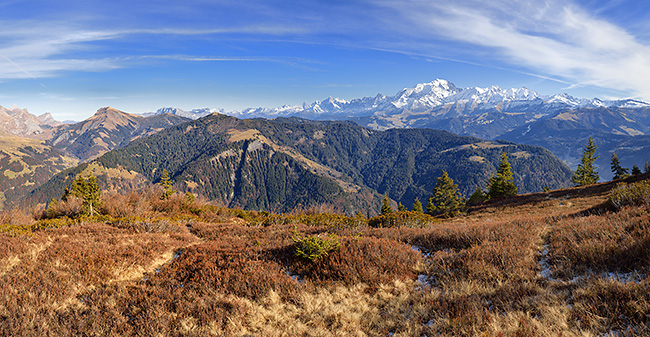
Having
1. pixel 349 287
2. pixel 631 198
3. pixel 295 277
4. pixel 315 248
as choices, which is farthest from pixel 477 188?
pixel 295 277

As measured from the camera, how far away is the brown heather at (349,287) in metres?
5.07

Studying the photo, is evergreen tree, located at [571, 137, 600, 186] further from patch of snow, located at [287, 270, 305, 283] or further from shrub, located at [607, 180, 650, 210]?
patch of snow, located at [287, 270, 305, 283]

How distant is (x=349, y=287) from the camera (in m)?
7.45

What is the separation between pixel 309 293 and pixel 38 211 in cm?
2937

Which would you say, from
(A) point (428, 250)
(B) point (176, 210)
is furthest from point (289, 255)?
(B) point (176, 210)

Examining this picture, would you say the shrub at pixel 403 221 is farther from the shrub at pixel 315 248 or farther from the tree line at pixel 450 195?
the tree line at pixel 450 195

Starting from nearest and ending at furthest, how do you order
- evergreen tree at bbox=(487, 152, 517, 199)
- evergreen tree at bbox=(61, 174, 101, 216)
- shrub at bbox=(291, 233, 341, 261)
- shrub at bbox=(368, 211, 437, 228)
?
shrub at bbox=(291, 233, 341, 261) → shrub at bbox=(368, 211, 437, 228) → evergreen tree at bbox=(61, 174, 101, 216) → evergreen tree at bbox=(487, 152, 517, 199)

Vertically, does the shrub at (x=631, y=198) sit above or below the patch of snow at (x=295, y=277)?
above

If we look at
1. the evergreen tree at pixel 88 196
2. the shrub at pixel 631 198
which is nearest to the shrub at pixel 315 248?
the shrub at pixel 631 198

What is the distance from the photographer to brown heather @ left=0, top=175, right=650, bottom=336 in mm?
5074

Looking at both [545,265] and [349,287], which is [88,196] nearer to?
[349,287]

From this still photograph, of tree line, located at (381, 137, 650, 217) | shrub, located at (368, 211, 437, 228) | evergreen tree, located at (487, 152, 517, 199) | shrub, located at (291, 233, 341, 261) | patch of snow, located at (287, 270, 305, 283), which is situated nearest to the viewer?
patch of snow, located at (287, 270, 305, 283)

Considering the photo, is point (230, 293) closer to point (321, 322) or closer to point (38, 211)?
point (321, 322)

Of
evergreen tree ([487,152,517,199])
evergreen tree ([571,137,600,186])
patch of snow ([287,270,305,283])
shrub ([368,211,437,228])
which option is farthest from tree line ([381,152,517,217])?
patch of snow ([287,270,305,283])
